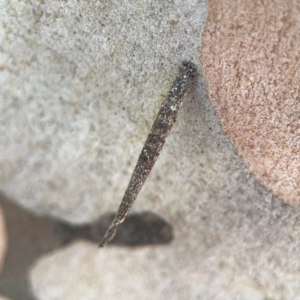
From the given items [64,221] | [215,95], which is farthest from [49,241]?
[215,95]

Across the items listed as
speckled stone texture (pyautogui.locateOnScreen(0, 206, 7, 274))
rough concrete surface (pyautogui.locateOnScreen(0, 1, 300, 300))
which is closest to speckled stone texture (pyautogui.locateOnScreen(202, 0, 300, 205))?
rough concrete surface (pyautogui.locateOnScreen(0, 1, 300, 300))

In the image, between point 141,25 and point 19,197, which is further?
Answer: point 19,197

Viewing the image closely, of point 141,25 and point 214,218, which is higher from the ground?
point 141,25

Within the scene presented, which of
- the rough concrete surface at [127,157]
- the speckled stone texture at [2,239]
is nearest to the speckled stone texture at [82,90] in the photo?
the rough concrete surface at [127,157]

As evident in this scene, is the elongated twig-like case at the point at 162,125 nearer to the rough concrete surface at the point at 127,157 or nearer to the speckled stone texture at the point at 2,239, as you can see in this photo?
the rough concrete surface at the point at 127,157

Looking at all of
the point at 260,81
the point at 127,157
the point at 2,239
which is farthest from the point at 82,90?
the point at 2,239

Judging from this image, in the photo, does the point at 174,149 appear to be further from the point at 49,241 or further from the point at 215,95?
the point at 49,241

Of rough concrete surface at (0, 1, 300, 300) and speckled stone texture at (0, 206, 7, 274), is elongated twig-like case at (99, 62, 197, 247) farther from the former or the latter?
speckled stone texture at (0, 206, 7, 274)
